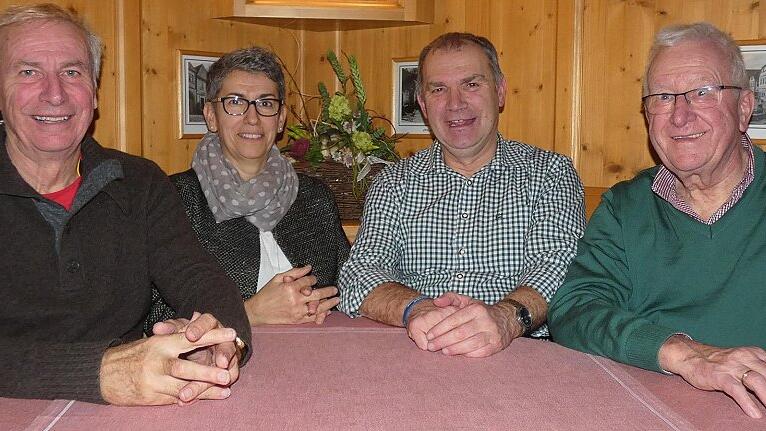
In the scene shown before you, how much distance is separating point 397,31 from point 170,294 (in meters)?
1.81

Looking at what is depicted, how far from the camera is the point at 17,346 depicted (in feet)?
4.33

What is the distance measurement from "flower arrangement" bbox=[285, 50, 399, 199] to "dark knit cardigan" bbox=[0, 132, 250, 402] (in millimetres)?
1059

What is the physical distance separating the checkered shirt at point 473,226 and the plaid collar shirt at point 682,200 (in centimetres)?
39

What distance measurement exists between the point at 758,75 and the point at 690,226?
3.75 feet

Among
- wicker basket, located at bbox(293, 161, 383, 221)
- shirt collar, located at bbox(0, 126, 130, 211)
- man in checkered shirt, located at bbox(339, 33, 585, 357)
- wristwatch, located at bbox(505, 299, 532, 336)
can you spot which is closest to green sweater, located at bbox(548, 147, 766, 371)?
wristwatch, located at bbox(505, 299, 532, 336)

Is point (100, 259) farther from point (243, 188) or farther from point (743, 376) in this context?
point (743, 376)

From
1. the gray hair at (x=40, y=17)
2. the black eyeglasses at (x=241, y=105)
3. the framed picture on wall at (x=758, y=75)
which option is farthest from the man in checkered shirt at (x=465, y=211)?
the gray hair at (x=40, y=17)

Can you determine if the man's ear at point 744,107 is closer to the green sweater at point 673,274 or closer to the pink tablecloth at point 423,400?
the green sweater at point 673,274

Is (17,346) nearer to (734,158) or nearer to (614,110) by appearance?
(734,158)

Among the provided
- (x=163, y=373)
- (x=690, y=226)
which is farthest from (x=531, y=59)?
(x=163, y=373)

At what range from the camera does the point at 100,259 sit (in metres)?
1.71

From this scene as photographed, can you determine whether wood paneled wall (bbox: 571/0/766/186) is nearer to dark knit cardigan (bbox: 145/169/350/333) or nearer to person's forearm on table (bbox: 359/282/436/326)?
dark knit cardigan (bbox: 145/169/350/333)

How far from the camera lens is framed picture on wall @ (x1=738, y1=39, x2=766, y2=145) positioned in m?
2.57

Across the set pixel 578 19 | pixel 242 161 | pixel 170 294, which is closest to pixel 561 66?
pixel 578 19
